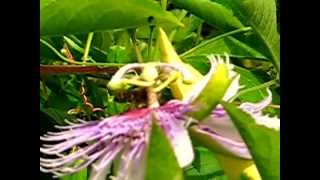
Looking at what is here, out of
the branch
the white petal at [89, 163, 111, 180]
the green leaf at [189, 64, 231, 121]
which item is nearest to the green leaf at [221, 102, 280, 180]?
the green leaf at [189, 64, 231, 121]

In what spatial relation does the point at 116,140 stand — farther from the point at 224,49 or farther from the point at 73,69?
the point at 224,49

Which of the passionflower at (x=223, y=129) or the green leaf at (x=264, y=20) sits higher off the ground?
the green leaf at (x=264, y=20)

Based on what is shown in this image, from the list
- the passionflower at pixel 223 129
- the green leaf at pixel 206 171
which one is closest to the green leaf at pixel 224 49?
the green leaf at pixel 206 171

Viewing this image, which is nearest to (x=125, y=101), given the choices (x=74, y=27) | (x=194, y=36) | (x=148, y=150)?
(x=74, y=27)

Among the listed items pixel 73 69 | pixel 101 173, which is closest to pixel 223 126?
pixel 101 173

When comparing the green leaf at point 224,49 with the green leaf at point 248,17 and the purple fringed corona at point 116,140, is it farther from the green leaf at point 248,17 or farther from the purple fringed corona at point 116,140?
the purple fringed corona at point 116,140

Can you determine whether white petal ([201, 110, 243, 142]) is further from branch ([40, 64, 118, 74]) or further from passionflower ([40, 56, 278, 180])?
branch ([40, 64, 118, 74])
